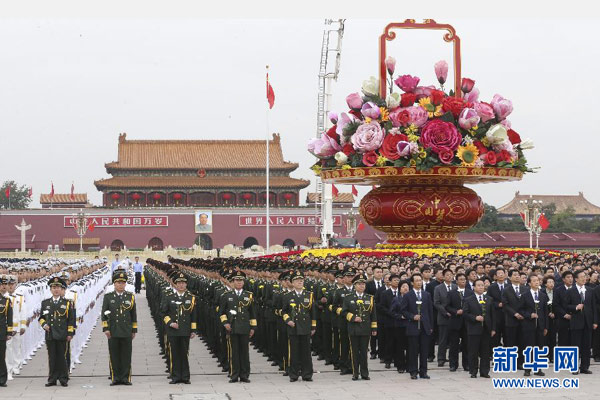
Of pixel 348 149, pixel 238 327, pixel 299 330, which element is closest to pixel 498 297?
pixel 299 330

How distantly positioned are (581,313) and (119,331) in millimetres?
5814

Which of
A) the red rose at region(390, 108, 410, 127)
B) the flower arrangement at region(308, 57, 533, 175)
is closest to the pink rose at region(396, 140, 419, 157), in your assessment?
the flower arrangement at region(308, 57, 533, 175)

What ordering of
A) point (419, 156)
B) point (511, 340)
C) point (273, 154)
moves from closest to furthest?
point (511, 340) → point (419, 156) → point (273, 154)

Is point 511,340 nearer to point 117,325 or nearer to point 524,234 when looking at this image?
point 117,325

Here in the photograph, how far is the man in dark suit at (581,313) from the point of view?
11750 millimetres

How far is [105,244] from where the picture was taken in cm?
6203

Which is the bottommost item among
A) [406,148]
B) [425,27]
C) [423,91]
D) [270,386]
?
[270,386]

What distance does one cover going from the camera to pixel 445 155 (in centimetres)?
1812

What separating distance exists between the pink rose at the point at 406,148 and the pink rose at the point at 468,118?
3.87ft

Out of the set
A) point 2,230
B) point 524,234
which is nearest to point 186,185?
point 2,230

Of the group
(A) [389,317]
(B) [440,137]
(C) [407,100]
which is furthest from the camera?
(C) [407,100]

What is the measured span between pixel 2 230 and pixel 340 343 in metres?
54.2

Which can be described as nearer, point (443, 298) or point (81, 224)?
point (443, 298)

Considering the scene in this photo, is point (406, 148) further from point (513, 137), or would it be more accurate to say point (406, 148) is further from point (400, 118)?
point (513, 137)
